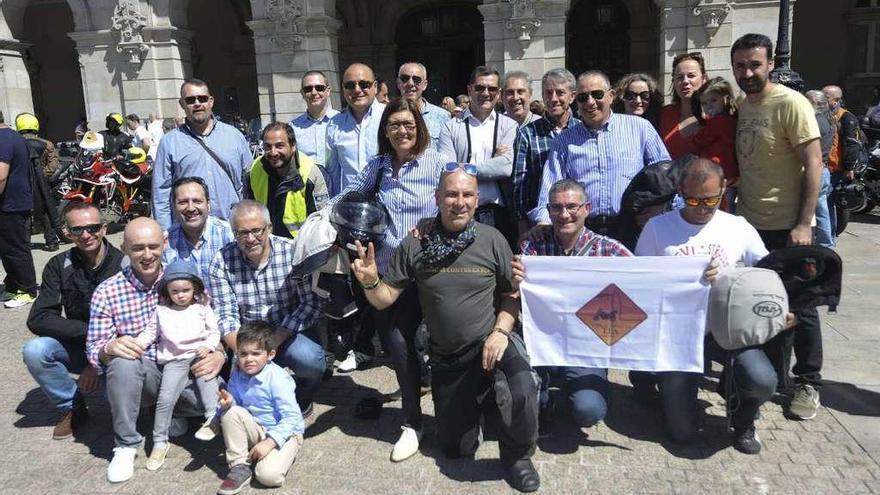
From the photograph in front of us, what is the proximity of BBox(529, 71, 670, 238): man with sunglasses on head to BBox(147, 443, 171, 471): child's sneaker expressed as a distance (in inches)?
105

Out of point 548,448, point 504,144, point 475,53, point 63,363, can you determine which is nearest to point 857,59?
point 475,53

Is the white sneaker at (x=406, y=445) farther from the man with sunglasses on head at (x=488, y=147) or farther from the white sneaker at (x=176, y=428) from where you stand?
the man with sunglasses on head at (x=488, y=147)

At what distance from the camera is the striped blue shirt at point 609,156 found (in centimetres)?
Answer: 426

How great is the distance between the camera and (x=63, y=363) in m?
4.28

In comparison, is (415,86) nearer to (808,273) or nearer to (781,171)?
(781,171)

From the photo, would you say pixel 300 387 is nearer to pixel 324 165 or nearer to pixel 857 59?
pixel 324 165

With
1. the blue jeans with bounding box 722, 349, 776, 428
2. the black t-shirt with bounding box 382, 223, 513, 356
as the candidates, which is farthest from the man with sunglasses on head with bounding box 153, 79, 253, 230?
the blue jeans with bounding box 722, 349, 776, 428

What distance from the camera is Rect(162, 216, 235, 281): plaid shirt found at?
14.3ft

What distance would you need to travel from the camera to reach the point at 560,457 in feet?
12.1

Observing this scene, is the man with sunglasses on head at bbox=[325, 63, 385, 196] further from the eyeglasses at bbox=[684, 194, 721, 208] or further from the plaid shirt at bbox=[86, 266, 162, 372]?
the eyeglasses at bbox=[684, 194, 721, 208]

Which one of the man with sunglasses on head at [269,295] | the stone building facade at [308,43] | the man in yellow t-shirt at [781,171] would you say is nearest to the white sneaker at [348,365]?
the man with sunglasses on head at [269,295]

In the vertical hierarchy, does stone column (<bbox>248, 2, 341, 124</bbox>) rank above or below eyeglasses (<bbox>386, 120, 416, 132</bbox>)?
above

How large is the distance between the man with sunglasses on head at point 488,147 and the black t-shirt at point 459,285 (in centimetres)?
106

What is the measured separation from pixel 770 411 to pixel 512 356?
1.83 meters
